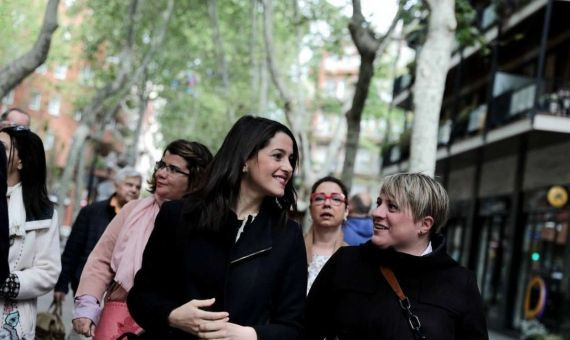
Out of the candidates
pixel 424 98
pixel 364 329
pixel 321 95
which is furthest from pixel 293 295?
pixel 321 95

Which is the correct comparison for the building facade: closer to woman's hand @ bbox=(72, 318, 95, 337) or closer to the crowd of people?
woman's hand @ bbox=(72, 318, 95, 337)

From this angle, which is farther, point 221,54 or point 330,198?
point 221,54

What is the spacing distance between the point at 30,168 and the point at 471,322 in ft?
7.97

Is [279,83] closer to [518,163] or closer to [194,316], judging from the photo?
[518,163]

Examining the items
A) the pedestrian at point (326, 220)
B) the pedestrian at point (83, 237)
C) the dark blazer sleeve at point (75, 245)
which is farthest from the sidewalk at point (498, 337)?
the pedestrian at point (326, 220)

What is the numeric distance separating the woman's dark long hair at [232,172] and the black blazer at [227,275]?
0.06 m

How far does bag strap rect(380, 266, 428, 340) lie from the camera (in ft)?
12.7

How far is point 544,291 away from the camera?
2058 cm

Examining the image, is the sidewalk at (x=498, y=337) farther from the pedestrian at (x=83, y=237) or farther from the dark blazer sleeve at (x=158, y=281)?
the dark blazer sleeve at (x=158, y=281)

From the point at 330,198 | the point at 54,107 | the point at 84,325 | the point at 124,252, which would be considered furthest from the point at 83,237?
the point at 54,107

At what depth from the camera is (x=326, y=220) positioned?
6840mm

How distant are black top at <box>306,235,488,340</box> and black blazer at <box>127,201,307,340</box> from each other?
32cm

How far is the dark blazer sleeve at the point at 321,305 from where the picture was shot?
4082 millimetres

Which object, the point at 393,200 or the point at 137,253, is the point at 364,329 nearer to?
the point at 393,200
